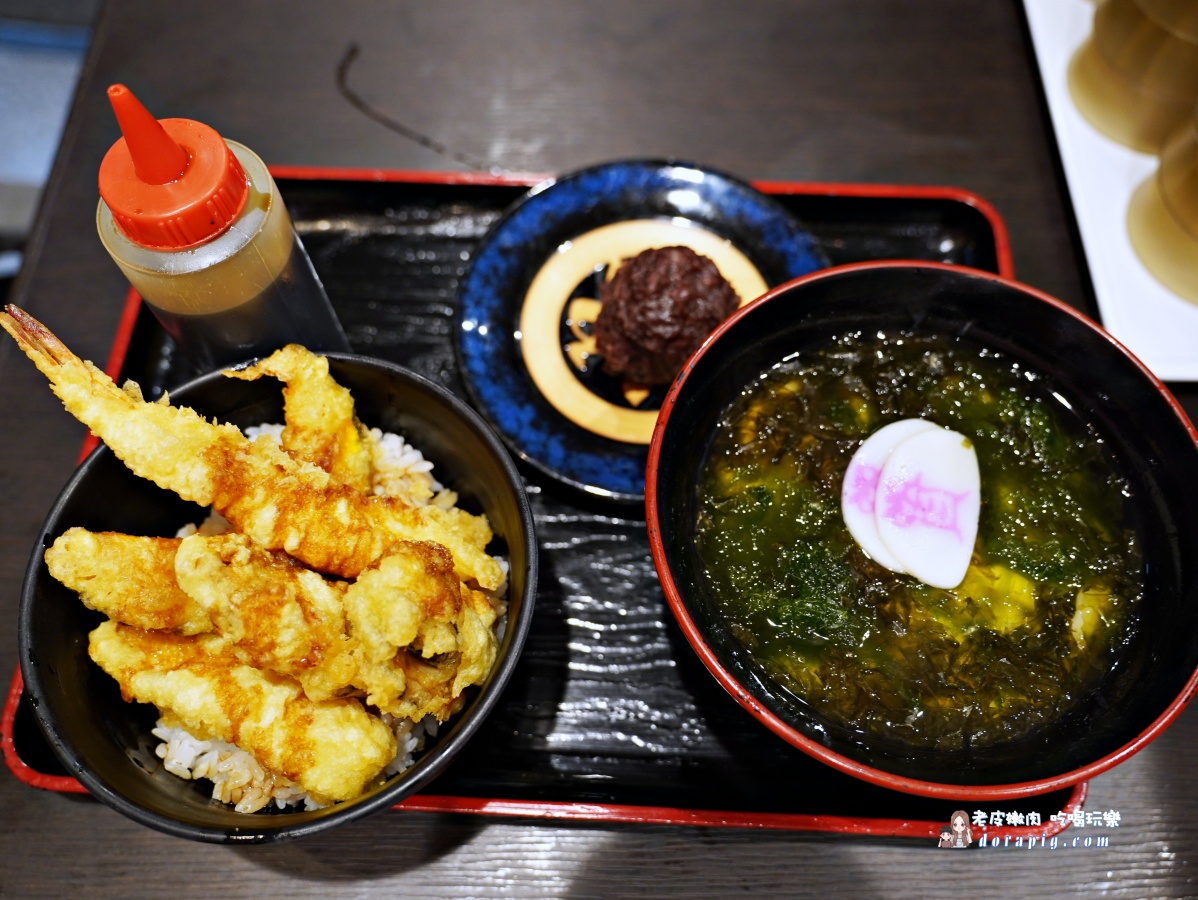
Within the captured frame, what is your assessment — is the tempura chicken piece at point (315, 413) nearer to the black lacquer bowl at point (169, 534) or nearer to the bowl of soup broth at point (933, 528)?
the black lacquer bowl at point (169, 534)

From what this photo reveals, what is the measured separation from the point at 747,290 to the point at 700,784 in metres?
1.24

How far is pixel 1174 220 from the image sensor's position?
2.30 metres

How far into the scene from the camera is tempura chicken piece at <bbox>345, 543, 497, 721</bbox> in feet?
4.47

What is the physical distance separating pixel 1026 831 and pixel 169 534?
1.88m

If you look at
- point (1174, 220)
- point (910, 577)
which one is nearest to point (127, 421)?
point (910, 577)

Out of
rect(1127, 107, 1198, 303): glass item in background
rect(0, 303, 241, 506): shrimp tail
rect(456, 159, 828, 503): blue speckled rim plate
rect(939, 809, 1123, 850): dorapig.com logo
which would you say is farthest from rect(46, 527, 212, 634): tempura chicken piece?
rect(1127, 107, 1198, 303): glass item in background

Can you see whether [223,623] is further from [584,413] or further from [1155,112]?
[1155,112]

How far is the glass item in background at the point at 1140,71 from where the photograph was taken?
237 cm

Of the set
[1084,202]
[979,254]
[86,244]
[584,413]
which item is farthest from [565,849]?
[1084,202]

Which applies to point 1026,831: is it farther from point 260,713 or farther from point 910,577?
point 260,713

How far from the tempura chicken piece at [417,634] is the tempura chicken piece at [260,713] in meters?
0.07

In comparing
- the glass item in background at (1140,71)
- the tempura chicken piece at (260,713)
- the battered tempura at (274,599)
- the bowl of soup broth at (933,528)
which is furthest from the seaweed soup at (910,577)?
the glass item in background at (1140,71)

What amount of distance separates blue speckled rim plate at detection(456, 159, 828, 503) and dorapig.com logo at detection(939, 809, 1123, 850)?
0.95 meters

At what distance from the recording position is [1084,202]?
2.44 meters
